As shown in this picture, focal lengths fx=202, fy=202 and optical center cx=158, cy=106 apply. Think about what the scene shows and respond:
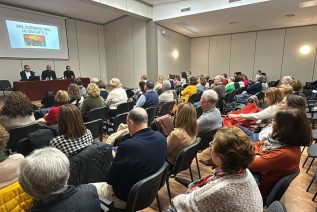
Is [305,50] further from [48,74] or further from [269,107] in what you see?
[48,74]

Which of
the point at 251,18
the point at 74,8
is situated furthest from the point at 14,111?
the point at 251,18

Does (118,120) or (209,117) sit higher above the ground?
(209,117)

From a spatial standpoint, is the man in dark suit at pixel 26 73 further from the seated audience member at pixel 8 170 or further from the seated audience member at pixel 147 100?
the seated audience member at pixel 8 170

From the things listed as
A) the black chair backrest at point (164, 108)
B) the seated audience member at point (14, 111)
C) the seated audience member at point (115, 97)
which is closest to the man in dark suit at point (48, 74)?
the seated audience member at point (115, 97)

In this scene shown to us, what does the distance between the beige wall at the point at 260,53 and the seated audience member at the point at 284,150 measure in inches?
434

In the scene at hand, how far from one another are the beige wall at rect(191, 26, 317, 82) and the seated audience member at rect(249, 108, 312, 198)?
36.2ft

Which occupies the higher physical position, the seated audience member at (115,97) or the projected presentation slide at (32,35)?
the projected presentation slide at (32,35)

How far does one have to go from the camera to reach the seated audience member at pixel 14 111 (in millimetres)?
2580

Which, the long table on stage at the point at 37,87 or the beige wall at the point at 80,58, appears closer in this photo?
the long table on stage at the point at 37,87

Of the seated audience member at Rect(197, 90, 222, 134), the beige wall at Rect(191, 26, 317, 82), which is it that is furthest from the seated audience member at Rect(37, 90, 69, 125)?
the beige wall at Rect(191, 26, 317, 82)

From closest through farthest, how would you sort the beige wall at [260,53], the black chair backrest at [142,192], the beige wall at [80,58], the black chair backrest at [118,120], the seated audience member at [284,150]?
1. the black chair backrest at [142,192]
2. the seated audience member at [284,150]
3. the black chair backrest at [118,120]
4. the beige wall at [80,58]
5. the beige wall at [260,53]

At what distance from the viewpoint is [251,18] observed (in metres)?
8.46

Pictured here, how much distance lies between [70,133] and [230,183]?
4.63 ft

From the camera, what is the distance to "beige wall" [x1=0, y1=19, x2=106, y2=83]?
8156 millimetres
